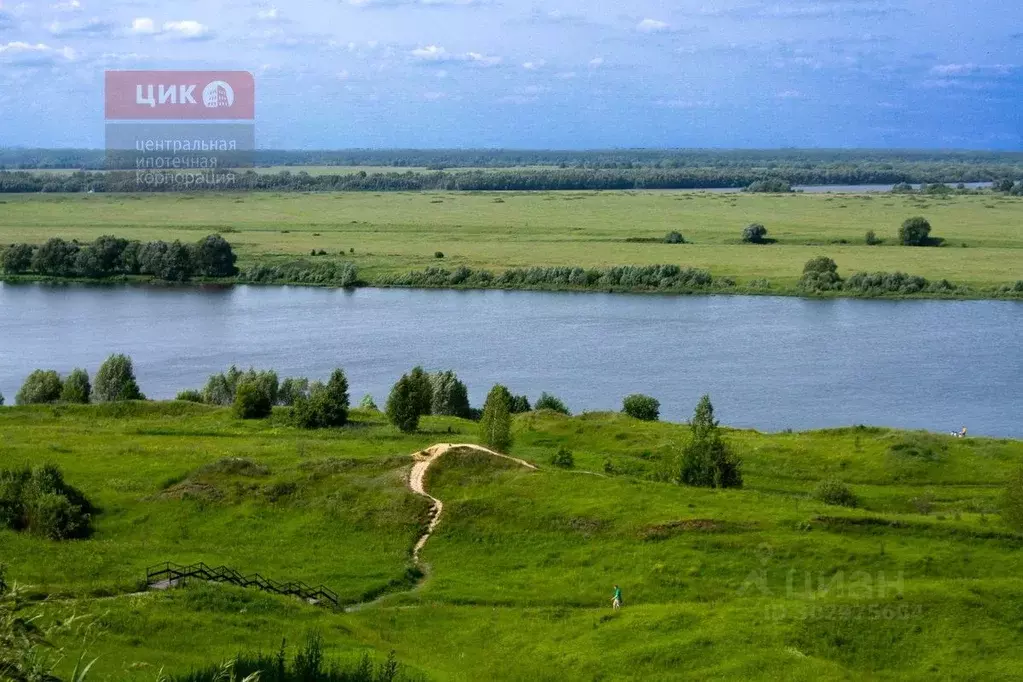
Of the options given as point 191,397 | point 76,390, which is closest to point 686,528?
point 191,397

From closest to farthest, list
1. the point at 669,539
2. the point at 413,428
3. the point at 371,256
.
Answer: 1. the point at 669,539
2. the point at 413,428
3. the point at 371,256

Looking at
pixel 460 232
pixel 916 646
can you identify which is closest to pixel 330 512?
pixel 916 646

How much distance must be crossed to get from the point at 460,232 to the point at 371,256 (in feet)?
81.4

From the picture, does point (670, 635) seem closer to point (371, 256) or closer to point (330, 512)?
point (330, 512)

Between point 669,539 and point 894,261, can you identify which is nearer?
point 669,539

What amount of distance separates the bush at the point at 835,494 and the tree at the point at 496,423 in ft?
41.5

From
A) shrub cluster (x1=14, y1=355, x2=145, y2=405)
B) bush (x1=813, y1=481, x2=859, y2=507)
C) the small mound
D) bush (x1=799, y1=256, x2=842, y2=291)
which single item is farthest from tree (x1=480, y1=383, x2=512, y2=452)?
bush (x1=799, y1=256, x2=842, y2=291)

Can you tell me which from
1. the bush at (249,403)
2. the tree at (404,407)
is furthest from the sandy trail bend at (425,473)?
the bush at (249,403)

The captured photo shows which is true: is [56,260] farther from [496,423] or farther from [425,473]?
[425,473]

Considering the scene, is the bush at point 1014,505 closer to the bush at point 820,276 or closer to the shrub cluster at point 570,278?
the bush at point 820,276

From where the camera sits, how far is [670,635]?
30.2m

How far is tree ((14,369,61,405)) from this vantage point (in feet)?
230

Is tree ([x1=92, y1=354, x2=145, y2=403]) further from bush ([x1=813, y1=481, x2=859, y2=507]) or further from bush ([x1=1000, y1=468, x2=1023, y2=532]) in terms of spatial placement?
bush ([x1=1000, y1=468, x2=1023, y2=532])

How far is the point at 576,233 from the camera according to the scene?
530 ft
